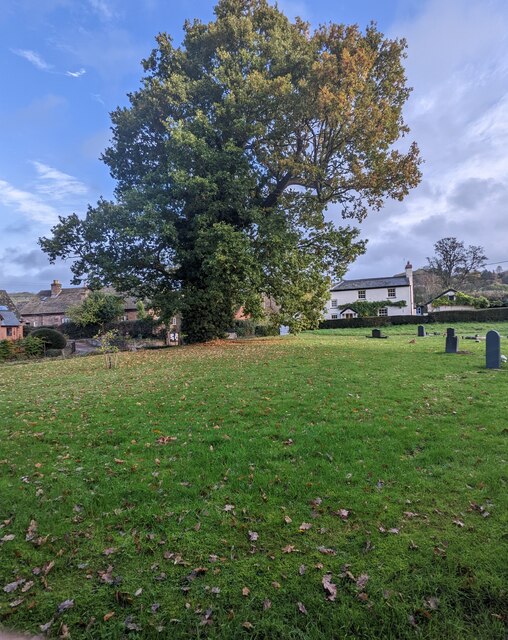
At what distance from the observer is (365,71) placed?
Result: 18.3 meters

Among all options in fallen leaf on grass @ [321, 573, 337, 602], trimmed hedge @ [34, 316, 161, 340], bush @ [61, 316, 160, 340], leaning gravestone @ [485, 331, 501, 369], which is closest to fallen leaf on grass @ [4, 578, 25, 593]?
fallen leaf on grass @ [321, 573, 337, 602]

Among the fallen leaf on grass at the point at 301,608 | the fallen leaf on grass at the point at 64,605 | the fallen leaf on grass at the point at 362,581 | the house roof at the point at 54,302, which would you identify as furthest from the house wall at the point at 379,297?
the fallen leaf on grass at the point at 64,605

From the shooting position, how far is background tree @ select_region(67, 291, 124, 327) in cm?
4550

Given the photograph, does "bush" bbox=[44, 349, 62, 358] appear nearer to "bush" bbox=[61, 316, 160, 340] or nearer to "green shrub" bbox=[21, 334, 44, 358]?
"green shrub" bbox=[21, 334, 44, 358]

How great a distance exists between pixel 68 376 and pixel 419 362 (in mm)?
13450

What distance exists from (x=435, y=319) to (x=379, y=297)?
1641 cm

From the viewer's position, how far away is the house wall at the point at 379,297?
2362 inches

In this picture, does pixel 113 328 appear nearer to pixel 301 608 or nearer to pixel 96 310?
pixel 96 310

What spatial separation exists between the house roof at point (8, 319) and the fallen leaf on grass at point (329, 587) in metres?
46.3

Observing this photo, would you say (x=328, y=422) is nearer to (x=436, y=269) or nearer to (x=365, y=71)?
(x=365, y=71)

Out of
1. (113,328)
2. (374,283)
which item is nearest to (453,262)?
(374,283)

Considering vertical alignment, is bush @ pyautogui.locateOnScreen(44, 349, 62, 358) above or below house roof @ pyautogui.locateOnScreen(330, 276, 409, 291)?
below

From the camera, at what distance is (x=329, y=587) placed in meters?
3.24

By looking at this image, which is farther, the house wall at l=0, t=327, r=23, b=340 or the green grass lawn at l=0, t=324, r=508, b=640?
the house wall at l=0, t=327, r=23, b=340
